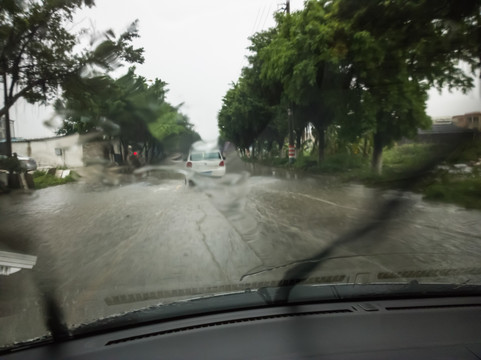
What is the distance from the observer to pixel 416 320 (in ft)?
7.75

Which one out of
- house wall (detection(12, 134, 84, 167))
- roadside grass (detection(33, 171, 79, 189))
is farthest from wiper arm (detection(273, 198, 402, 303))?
roadside grass (detection(33, 171, 79, 189))

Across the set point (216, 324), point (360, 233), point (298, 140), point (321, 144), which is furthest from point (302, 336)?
point (298, 140)

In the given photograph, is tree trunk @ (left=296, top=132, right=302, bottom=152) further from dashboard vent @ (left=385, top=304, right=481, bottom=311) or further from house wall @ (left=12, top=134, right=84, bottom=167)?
dashboard vent @ (left=385, top=304, right=481, bottom=311)

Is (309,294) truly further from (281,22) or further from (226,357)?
(281,22)

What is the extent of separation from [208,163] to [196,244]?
7990 mm

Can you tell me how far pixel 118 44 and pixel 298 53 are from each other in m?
9.71

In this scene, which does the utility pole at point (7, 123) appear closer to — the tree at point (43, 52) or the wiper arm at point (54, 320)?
the tree at point (43, 52)

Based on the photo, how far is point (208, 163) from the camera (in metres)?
13.6

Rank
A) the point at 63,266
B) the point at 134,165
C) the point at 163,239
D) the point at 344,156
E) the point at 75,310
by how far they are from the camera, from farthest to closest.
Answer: the point at 344,156 → the point at 134,165 → the point at 163,239 → the point at 63,266 → the point at 75,310

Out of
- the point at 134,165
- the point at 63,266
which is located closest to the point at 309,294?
the point at 63,266

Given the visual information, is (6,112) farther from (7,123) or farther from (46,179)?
(46,179)

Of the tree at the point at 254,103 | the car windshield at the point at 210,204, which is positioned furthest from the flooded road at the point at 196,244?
the tree at the point at 254,103

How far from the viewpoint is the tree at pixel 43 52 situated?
16.7 feet

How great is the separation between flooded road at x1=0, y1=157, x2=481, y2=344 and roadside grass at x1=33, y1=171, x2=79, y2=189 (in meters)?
0.44
